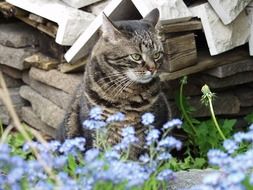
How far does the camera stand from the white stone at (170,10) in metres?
3.40

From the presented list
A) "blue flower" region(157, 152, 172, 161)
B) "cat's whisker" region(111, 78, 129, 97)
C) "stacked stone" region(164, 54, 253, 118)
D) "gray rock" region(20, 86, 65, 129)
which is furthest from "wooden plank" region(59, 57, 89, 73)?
"blue flower" region(157, 152, 172, 161)

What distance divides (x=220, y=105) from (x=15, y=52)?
150 cm

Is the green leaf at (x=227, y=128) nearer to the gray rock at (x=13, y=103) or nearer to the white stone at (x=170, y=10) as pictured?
the white stone at (x=170, y=10)

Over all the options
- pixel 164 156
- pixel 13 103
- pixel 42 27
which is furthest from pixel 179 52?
pixel 164 156

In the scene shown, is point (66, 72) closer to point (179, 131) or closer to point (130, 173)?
point (179, 131)

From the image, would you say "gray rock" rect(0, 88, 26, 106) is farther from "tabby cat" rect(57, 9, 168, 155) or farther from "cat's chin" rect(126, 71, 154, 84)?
"cat's chin" rect(126, 71, 154, 84)

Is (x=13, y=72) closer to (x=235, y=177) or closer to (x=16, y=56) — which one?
(x=16, y=56)

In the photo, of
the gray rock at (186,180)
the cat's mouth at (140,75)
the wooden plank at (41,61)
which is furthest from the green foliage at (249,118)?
the gray rock at (186,180)

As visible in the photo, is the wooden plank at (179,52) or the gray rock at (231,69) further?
the gray rock at (231,69)

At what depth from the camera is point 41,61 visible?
4156 millimetres

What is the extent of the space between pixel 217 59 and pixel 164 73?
0.38 metres

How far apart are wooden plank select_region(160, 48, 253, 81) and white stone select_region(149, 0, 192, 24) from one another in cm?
31

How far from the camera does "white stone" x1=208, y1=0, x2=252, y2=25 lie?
3.53 meters

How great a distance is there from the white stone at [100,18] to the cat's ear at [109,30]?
1.05ft
